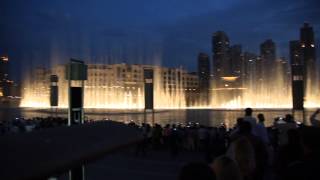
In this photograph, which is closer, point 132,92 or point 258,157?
point 258,157

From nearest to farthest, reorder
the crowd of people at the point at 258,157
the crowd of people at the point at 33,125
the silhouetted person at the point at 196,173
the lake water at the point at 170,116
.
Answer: the silhouetted person at the point at 196,173, the crowd of people at the point at 258,157, the crowd of people at the point at 33,125, the lake water at the point at 170,116

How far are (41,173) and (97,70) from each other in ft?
310

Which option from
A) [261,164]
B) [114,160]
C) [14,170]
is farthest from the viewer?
[114,160]

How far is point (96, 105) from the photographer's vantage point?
85.4m

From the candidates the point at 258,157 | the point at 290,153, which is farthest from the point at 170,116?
the point at 290,153

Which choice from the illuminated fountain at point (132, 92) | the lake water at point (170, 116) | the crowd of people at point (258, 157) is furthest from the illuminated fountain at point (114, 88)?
the crowd of people at point (258, 157)

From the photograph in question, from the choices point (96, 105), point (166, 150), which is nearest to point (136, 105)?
point (96, 105)

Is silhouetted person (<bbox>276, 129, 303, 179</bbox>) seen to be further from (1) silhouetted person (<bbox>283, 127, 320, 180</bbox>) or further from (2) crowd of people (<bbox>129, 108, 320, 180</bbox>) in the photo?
(1) silhouetted person (<bbox>283, 127, 320, 180</bbox>)

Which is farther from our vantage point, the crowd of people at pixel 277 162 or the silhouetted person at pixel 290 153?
the silhouetted person at pixel 290 153

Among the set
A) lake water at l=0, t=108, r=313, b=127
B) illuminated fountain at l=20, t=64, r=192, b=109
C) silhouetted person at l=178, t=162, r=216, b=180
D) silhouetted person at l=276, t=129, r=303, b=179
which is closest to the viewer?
silhouetted person at l=178, t=162, r=216, b=180

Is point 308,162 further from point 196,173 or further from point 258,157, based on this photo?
point 258,157

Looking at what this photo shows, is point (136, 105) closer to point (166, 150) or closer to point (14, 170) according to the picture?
point (166, 150)

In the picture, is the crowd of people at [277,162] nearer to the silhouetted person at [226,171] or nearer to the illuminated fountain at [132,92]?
the silhouetted person at [226,171]

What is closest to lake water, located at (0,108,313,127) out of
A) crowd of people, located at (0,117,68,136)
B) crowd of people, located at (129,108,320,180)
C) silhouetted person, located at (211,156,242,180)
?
crowd of people, located at (0,117,68,136)
